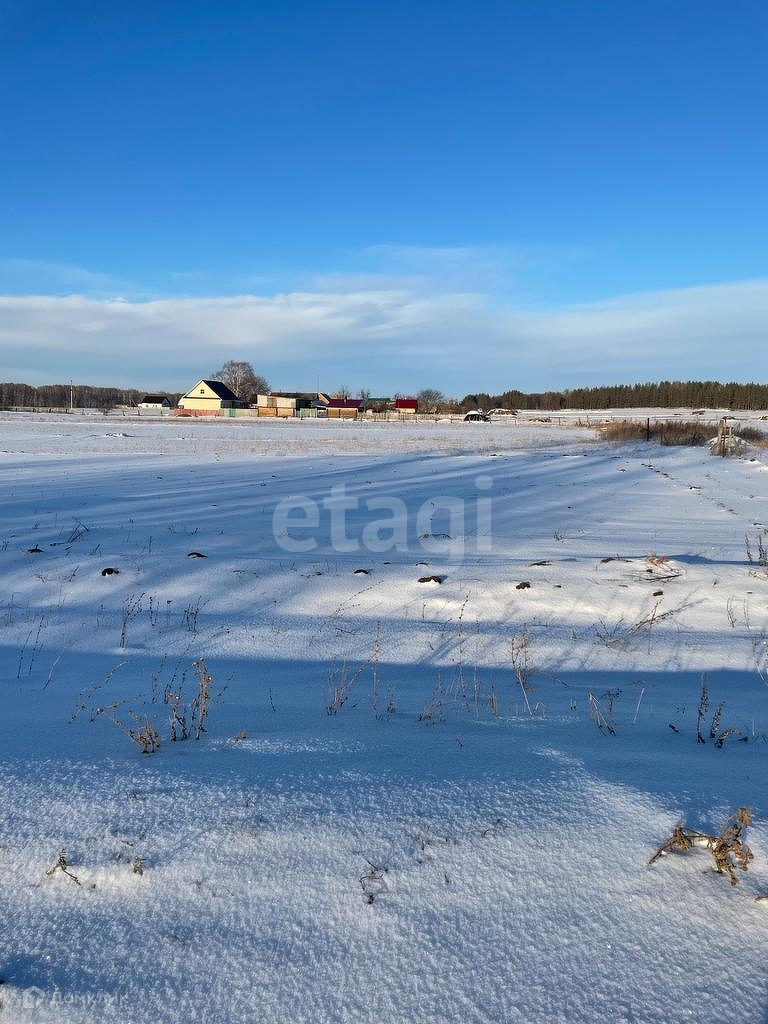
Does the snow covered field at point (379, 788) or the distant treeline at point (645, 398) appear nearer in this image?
the snow covered field at point (379, 788)

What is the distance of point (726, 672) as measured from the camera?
445 centimetres

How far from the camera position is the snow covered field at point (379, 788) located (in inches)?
66.7

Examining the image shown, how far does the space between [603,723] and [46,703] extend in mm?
2993

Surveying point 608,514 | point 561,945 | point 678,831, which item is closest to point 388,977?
point 561,945

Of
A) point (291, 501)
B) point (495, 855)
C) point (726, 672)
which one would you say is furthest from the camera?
point (291, 501)

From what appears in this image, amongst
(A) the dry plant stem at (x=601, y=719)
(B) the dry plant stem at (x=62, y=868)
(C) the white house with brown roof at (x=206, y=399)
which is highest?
(C) the white house with brown roof at (x=206, y=399)

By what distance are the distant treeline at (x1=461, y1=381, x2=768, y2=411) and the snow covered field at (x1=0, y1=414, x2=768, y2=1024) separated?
138m

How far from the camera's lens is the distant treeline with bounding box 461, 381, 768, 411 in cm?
13338

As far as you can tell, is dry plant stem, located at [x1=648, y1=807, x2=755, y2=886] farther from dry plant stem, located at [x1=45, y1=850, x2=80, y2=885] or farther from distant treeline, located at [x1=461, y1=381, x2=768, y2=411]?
distant treeline, located at [x1=461, y1=381, x2=768, y2=411]

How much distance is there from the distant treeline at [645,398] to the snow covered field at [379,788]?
138 m

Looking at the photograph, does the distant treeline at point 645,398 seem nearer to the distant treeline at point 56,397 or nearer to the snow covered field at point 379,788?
the distant treeline at point 56,397

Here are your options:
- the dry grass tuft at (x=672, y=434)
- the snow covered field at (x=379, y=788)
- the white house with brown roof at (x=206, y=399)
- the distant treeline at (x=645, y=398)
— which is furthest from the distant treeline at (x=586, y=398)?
the snow covered field at (x=379, y=788)

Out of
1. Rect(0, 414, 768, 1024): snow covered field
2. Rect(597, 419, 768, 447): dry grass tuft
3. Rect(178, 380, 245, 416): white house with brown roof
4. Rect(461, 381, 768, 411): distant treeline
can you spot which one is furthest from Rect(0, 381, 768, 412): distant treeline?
Rect(0, 414, 768, 1024): snow covered field

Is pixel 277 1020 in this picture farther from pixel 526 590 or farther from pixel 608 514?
pixel 608 514
